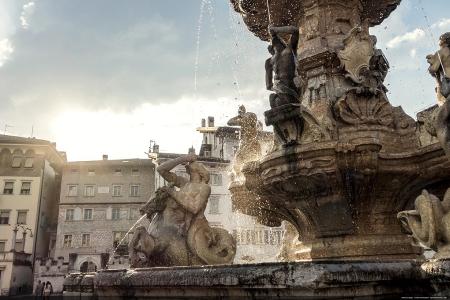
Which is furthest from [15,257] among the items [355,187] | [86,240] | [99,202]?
[355,187]

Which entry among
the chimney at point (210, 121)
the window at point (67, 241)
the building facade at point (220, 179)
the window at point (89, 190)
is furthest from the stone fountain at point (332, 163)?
the window at point (89, 190)

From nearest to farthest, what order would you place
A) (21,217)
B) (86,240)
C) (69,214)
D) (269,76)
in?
(269,76)
(21,217)
(86,240)
(69,214)

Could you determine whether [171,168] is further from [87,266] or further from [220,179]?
[87,266]

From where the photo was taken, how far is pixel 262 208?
9.90 m

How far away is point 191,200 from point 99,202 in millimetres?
47961

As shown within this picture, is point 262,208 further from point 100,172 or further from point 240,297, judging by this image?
point 100,172

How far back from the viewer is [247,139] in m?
10.5

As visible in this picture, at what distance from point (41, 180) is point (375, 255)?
47.5m

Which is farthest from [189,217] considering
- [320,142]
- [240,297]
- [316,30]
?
[316,30]

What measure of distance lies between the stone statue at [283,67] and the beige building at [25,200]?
42153 millimetres

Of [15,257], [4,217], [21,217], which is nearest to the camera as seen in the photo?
[15,257]

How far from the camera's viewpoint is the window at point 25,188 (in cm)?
4931

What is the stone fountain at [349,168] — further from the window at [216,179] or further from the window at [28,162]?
the window at [28,162]

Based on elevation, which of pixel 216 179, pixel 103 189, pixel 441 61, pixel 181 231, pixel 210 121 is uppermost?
pixel 210 121
